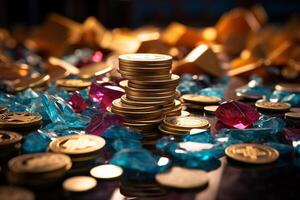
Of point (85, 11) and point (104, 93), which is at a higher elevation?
point (85, 11)

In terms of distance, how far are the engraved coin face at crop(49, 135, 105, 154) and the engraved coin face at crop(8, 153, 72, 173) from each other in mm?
32

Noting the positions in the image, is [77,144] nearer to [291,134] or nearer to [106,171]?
[106,171]

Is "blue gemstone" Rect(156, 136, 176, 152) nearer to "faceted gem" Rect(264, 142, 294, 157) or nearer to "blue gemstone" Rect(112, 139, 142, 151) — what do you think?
"blue gemstone" Rect(112, 139, 142, 151)

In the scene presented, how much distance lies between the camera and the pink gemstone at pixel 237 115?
3.06 feet

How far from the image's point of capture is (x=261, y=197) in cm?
64

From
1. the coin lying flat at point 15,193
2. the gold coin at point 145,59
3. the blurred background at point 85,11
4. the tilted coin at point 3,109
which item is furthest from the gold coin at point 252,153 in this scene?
the blurred background at point 85,11

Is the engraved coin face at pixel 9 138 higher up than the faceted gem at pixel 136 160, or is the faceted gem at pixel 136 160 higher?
the engraved coin face at pixel 9 138

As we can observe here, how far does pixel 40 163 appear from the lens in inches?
26.0

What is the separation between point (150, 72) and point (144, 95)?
0.17ft

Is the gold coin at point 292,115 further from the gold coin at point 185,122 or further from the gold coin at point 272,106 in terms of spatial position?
the gold coin at point 185,122

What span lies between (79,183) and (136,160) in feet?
0.35

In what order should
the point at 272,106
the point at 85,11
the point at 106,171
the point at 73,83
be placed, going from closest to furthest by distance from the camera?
the point at 106,171 → the point at 272,106 → the point at 73,83 → the point at 85,11

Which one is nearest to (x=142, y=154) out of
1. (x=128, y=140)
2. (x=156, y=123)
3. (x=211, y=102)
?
(x=128, y=140)

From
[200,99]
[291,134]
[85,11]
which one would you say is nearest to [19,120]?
[200,99]
